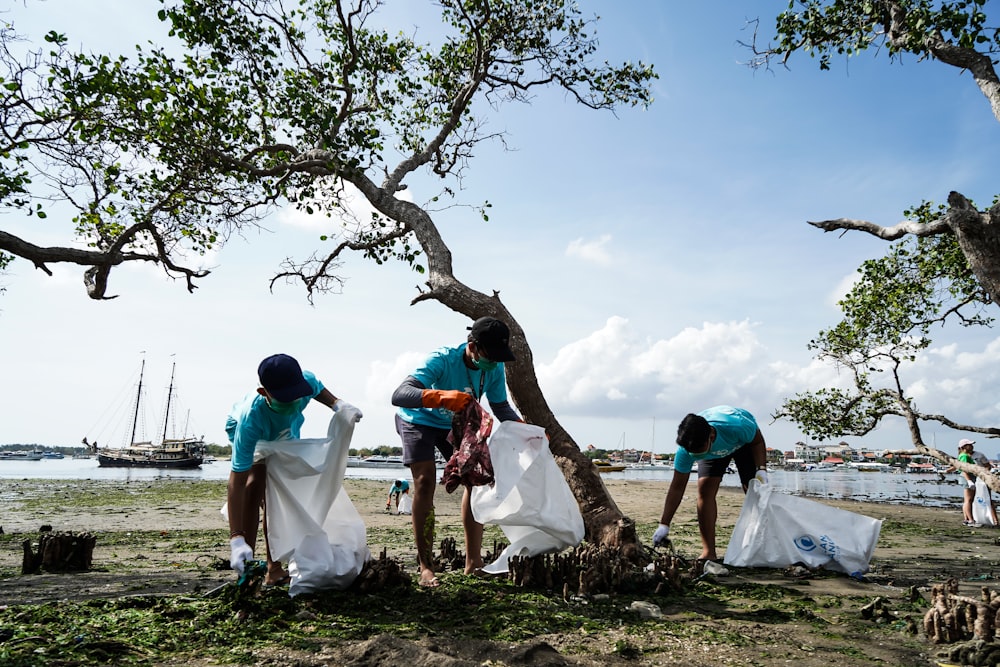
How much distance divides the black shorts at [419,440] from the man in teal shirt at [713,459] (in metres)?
2.07

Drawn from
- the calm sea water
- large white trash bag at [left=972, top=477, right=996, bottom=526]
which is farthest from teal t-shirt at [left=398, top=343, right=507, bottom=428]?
the calm sea water

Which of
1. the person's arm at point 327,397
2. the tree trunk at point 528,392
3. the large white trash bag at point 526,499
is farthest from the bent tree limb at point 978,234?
the person's arm at point 327,397

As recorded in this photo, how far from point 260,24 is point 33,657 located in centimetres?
746

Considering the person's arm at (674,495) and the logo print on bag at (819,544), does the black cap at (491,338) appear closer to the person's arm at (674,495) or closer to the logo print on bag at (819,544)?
the person's arm at (674,495)

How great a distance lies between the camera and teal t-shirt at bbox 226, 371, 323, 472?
3.83 meters

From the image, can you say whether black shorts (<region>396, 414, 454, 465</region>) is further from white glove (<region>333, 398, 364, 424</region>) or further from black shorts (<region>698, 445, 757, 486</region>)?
black shorts (<region>698, 445, 757, 486</region>)

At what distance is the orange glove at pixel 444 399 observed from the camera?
392 cm

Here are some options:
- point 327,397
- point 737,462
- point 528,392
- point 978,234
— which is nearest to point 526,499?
point 327,397

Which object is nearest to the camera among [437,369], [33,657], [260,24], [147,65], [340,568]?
[33,657]

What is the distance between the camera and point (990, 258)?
4969 mm

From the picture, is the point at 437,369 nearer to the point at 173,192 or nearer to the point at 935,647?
the point at 935,647

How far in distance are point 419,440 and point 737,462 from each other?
3.13 metres

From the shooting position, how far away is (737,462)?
18.4ft

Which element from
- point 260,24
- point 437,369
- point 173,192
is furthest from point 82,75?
point 437,369
